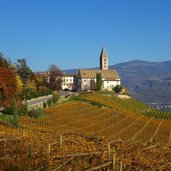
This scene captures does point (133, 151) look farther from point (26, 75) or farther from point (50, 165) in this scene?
point (26, 75)

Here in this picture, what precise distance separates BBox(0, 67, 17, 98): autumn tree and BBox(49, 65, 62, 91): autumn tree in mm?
61244

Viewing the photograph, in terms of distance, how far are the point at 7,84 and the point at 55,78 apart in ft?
220

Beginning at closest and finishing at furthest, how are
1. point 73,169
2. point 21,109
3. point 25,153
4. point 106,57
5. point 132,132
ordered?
point 73,169, point 25,153, point 132,132, point 21,109, point 106,57

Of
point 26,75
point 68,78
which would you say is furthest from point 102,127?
point 68,78

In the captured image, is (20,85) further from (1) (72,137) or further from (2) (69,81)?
(2) (69,81)

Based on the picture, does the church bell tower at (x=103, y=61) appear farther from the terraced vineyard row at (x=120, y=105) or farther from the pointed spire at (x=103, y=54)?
the terraced vineyard row at (x=120, y=105)

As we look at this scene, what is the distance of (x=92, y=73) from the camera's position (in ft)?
507

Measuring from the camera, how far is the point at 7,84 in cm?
5228

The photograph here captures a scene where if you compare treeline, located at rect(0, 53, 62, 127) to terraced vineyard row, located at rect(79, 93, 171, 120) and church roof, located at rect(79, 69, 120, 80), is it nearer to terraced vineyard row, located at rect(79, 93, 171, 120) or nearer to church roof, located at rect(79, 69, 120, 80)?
terraced vineyard row, located at rect(79, 93, 171, 120)

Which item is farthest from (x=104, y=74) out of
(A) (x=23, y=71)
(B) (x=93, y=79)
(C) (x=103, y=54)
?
(A) (x=23, y=71)

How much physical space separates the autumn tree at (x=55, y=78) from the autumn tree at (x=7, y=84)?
61.2m

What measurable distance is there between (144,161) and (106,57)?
165 metres

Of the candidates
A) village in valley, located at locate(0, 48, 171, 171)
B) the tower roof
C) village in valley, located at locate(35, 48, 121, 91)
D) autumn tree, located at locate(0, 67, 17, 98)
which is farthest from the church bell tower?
autumn tree, located at locate(0, 67, 17, 98)

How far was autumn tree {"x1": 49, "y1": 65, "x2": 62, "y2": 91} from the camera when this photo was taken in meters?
117
